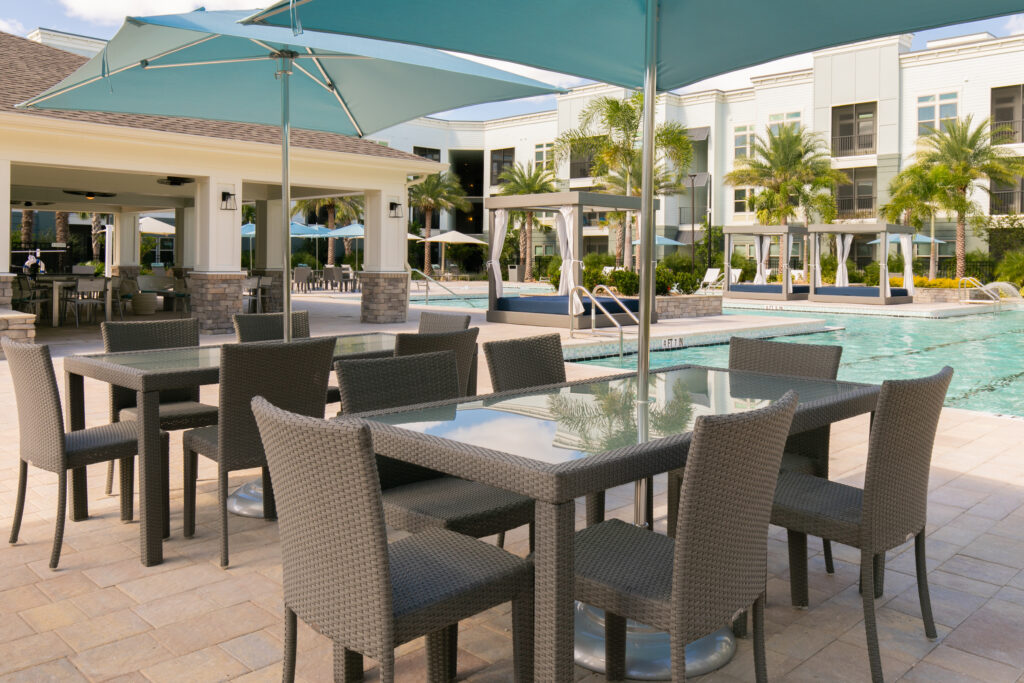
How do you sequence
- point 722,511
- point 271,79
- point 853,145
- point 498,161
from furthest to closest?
1. point 498,161
2. point 853,145
3. point 271,79
4. point 722,511


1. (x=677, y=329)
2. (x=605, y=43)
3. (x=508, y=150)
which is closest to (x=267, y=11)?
(x=605, y=43)

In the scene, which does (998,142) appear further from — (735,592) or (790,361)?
(735,592)

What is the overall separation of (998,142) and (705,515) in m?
34.5

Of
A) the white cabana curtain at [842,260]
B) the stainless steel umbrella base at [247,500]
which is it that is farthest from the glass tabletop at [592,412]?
the white cabana curtain at [842,260]

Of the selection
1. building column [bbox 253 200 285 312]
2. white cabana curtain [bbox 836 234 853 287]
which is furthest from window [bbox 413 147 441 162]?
building column [bbox 253 200 285 312]

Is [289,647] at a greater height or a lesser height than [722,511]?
lesser

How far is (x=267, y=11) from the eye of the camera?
3086 millimetres

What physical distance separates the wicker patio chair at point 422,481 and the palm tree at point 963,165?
30.6 m

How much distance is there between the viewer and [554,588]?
6.85 ft

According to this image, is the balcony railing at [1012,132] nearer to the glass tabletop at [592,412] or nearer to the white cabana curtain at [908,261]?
the white cabana curtain at [908,261]

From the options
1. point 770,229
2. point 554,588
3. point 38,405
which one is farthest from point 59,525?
point 770,229

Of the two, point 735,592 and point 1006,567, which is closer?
point 735,592

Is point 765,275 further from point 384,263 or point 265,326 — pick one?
point 265,326

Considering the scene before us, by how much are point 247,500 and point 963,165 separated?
3207cm
